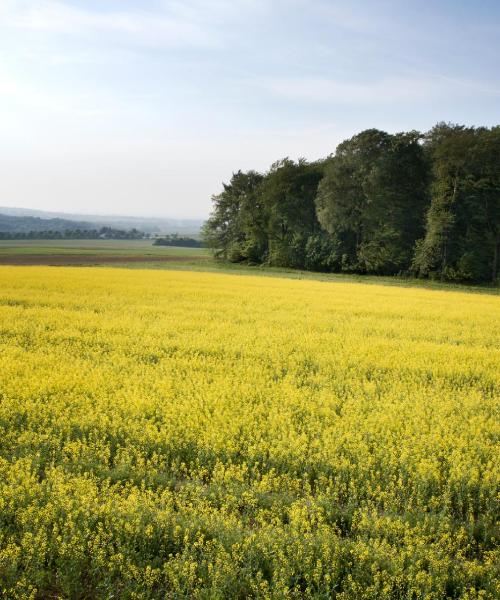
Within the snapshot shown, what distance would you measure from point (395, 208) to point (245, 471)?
147ft

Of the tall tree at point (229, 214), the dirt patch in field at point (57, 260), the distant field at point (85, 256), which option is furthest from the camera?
the tall tree at point (229, 214)

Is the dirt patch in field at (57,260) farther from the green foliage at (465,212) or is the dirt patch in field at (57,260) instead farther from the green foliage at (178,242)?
the green foliage at (178,242)

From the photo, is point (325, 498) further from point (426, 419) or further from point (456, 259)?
point (456, 259)

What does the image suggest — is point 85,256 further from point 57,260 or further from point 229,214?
point 229,214

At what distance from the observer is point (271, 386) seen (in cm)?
915

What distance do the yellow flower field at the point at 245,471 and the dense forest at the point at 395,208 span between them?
33.7 metres

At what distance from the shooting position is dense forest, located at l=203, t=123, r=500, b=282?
42531mm

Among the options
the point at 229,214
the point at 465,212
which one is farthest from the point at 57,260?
the point at 465,212

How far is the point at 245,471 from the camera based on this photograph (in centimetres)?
576

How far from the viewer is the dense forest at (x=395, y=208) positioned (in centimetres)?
4253

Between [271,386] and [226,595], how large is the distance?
5.24m

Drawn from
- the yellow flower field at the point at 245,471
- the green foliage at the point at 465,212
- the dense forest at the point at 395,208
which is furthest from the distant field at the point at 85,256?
the yellow flower field at the point at 245,471

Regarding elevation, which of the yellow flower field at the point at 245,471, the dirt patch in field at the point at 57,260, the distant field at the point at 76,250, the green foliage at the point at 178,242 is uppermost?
the green foliage at the point at 178,242

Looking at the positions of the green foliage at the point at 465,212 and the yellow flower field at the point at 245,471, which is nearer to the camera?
the yellow flower field at the point at 245,471
